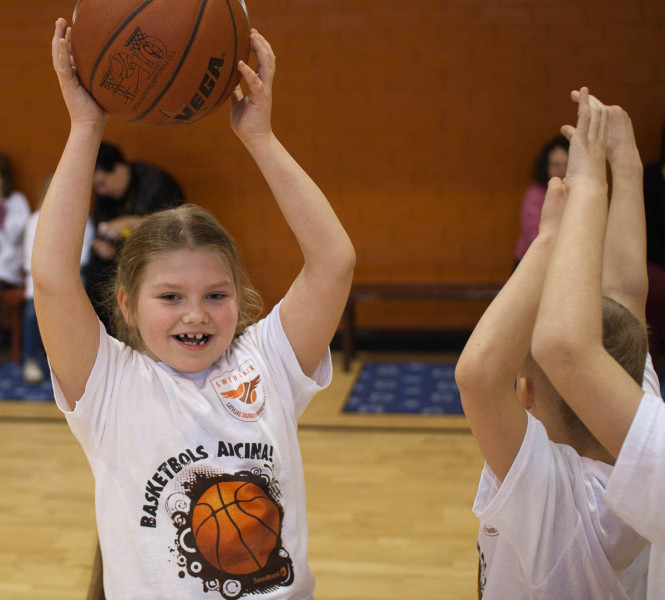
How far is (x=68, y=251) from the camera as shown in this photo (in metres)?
1.28

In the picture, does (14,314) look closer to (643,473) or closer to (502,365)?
(502,365)

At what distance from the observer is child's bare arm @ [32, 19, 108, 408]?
127 centimetres

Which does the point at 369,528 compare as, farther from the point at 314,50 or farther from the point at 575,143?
the point at 314,50

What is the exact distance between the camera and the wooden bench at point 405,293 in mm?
5008

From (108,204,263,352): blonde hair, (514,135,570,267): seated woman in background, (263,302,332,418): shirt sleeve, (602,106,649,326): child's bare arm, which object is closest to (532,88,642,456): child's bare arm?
(602,106,649,326): child's bare arm

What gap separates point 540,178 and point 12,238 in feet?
11.4

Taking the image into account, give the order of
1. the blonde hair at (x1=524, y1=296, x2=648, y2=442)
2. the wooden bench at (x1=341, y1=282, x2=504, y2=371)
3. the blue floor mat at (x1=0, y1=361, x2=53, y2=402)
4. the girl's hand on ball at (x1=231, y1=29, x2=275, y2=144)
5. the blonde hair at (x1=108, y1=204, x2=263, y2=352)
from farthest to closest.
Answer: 1. the wooden bench at (x1=341, y1=282, x2=504, y2=371)
2. the blue floor mat at (x1=0, y1=361, x2=53, y2=402)
3. the blonde hair at (x1=108, y1=204, x2=263, y2=352)
4. the girl's hand on ball at (x1=231, y1=29, x2=275, y2=144)
5. the blonde hair at (x1=524, y1=296, x2=648, y2=442)

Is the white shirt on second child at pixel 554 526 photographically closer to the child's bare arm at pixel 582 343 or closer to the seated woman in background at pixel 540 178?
the child's bare arm at pixel 582 343

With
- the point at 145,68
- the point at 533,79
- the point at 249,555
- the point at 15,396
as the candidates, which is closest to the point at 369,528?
the point at 249,555

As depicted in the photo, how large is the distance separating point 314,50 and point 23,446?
3.19m

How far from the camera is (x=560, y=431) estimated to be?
121cm

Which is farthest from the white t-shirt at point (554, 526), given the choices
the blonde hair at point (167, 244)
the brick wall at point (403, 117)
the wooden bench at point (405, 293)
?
the brick wall at point (403, 117)

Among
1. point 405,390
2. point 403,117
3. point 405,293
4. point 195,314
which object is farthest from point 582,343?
point 403,117

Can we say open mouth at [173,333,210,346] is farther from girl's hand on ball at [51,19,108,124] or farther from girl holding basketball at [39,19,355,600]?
girl's hand on ball at [51,19,108,124]
